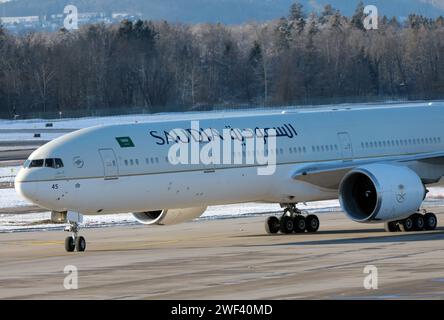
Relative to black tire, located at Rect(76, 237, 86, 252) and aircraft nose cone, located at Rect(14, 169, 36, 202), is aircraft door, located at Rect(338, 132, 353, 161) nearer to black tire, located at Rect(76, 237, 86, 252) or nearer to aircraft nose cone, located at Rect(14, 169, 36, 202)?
black tire, located at Rect(76, 237, 86, 252)

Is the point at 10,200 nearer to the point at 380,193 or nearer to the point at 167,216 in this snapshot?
the point at 167,216

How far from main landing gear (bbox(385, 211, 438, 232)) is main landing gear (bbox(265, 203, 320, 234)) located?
117 inches

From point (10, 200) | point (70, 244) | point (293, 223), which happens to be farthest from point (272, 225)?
point (10, 200)

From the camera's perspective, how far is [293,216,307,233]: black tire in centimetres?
4053

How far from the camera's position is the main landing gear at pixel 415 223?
38.6 meters

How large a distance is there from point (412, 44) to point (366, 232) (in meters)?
133

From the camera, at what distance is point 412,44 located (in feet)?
555

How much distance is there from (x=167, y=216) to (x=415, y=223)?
771 centimetres

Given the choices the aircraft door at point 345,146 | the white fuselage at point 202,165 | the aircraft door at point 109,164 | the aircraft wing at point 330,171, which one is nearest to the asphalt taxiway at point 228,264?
the white fuselage at point 202,165

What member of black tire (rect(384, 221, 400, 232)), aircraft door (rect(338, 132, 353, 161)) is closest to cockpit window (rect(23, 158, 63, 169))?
aircraft door (rect(338, 132, 353, 161))

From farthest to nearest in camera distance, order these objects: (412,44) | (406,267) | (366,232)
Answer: (412,44), (366,232), (406,267)
